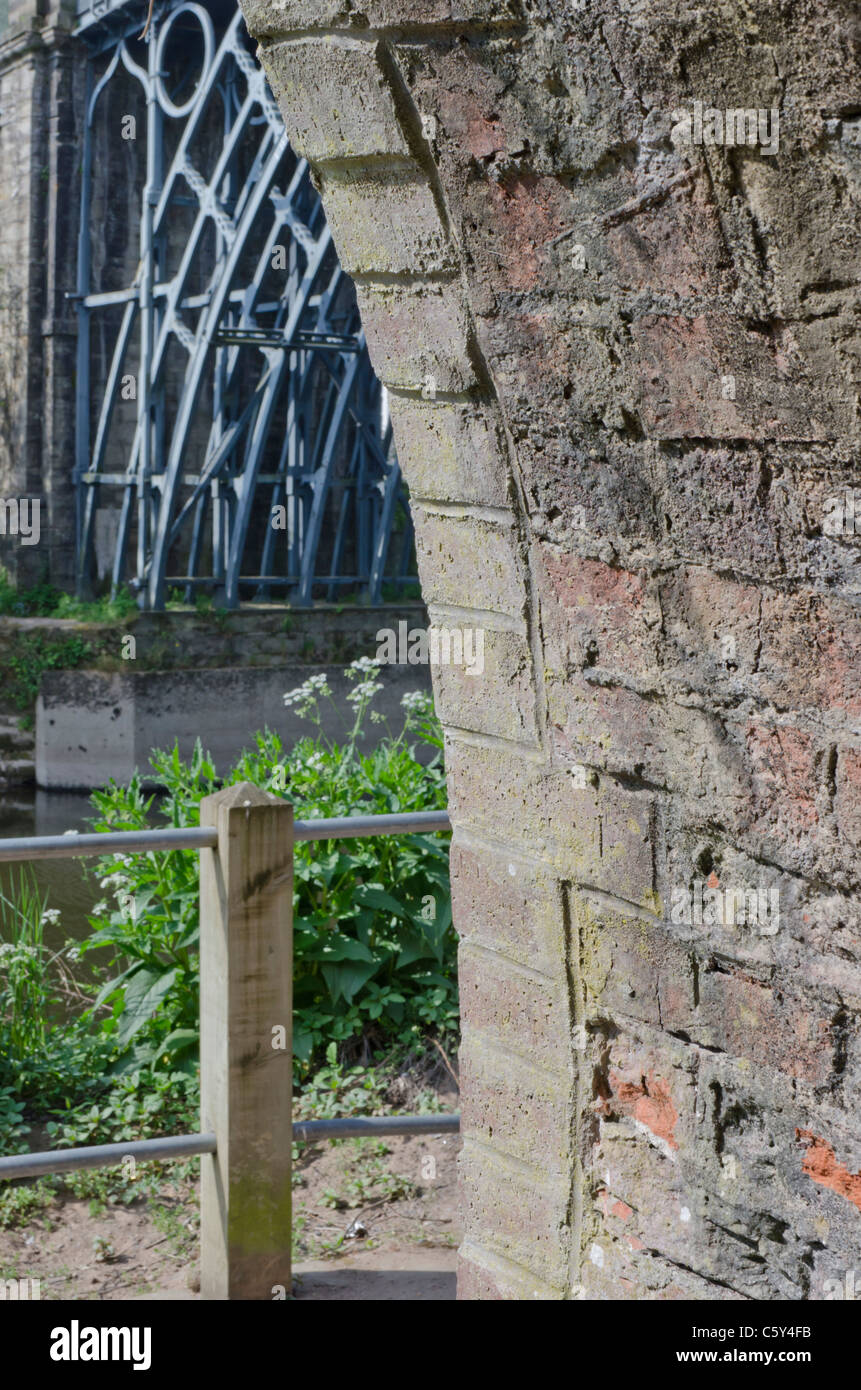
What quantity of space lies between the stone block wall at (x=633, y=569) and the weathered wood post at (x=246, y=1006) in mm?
991

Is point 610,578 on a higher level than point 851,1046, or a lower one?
higher

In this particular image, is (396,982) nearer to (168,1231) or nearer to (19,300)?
→ (168,1231)

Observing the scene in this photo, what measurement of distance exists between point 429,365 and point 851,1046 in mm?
897

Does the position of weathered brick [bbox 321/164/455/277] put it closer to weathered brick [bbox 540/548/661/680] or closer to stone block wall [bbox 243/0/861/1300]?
stone block wall [bbox 243/0/861/1300]

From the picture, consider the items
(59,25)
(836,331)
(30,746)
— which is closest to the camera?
(836,331)

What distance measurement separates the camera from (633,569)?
1586mm

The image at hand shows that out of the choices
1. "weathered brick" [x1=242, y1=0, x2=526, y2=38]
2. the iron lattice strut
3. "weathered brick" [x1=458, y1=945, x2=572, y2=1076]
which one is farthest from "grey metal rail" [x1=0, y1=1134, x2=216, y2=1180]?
the iron lattice strut

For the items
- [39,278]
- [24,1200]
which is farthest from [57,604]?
[24,1200]

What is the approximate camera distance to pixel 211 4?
17719 millimetres

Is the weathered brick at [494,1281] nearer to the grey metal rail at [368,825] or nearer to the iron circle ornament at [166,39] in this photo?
the grey metal rail at [368,825]

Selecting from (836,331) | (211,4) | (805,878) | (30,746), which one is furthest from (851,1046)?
(211,4)

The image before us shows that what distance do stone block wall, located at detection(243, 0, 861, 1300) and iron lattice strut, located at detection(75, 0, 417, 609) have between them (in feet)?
46.5

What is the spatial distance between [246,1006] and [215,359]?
60.0ft

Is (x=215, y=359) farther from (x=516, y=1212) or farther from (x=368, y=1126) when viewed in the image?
(x=516, y=1212)
